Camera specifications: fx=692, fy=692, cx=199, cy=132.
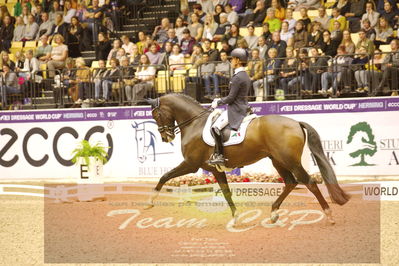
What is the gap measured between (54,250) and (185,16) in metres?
12.1

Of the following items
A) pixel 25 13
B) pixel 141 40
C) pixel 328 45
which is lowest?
pixel 328 45

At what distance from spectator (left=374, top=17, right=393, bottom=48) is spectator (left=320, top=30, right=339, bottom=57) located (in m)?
0.93

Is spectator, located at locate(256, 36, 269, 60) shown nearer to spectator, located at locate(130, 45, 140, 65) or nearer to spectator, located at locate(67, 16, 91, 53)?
spectator, located at locate(130, 45, 140, 65)

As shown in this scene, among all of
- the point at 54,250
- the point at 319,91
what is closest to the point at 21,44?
the point at 319,91

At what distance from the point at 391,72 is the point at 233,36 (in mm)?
4257

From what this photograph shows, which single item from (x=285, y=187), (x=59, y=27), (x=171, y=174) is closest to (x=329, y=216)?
(x=285, y=187)

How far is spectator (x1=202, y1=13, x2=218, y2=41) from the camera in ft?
59.2

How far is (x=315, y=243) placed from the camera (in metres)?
8.21

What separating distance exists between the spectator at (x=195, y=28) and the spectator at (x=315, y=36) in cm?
317

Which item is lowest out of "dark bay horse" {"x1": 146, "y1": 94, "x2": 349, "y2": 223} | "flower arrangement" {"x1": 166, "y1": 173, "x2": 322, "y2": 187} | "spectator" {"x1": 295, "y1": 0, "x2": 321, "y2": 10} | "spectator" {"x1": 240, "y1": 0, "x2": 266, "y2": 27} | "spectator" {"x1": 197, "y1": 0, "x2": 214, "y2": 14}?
"flower arrangement" {"x1": 166, "y1": 173, "x2": 322, "y2": 187}

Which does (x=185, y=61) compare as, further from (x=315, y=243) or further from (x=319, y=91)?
(x=315, y=243)

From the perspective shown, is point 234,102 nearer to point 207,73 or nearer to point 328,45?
point 207,73

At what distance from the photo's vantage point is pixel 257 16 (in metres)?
17.9

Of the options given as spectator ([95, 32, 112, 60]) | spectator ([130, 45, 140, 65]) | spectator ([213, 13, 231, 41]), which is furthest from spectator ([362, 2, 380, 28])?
spectator ([95, 32, 112, 60])
